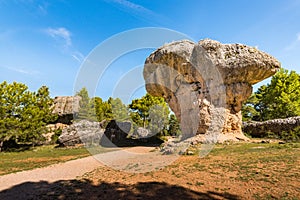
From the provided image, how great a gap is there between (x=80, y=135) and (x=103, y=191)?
57.6 feet

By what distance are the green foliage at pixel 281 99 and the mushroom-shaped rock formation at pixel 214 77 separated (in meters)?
13.7

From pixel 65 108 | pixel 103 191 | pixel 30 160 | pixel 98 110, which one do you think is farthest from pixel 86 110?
pixel 103 191

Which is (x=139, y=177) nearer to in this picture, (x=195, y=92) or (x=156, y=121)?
(x=195, y=92)

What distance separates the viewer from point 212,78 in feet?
53.5

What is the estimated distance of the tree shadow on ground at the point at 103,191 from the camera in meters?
4.87

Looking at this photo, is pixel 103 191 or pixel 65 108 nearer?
pixel 103 191

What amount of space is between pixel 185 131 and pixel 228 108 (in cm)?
452

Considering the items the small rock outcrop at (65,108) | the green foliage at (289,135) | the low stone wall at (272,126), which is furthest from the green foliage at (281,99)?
the small rock outcrop at (65,108)

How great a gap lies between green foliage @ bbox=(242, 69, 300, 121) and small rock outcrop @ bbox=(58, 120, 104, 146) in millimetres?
25252

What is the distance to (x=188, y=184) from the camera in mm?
5680

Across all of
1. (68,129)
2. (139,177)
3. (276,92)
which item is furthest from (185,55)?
(276,92)

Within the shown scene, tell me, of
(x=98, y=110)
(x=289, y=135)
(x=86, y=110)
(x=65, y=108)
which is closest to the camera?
(x=289, y=135)

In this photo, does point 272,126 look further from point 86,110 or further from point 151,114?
point 86,110

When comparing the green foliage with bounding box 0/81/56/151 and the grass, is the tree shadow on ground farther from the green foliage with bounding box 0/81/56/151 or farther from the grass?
the green foliage with bounding box 0/81/56/151
